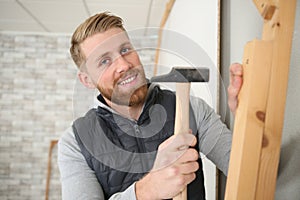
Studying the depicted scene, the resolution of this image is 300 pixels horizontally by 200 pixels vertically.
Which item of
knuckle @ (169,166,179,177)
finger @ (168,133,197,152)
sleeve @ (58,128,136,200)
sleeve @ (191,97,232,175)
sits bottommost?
sleeve @ (58,128,136,200)

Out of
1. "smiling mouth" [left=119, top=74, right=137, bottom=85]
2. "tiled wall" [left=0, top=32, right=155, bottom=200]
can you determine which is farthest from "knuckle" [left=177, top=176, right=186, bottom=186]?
"tiled wall" [left=0, top=32, right=155, bottom=200]

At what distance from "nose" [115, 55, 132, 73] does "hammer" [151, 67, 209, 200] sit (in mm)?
53

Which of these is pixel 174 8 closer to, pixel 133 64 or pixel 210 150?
pixel 210 150

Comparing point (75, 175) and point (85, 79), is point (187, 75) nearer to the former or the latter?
point (85, 79)

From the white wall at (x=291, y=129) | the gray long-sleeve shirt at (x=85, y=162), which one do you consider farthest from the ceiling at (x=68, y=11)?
the gray long-sleeve shirt at (x=85, y=162)

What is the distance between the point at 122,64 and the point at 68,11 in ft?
8.18

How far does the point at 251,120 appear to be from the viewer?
24.2 inches

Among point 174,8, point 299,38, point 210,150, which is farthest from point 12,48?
point 299,38

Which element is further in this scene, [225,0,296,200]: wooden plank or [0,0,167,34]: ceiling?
[0,0,167,34]: ceiling

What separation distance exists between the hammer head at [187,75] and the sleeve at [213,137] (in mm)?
234

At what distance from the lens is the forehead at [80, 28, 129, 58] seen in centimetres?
70

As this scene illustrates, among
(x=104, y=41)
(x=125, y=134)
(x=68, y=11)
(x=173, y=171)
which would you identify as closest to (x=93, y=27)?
(x=104, y=41)

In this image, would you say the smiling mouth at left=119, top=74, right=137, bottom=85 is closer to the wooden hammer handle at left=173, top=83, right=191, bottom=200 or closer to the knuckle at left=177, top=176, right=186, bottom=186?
the wooden hammer handle at left=173, top=83, right=191, bottom=200

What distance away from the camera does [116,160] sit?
790mm
